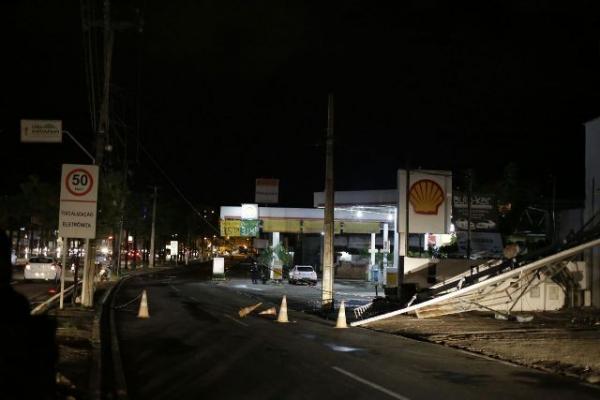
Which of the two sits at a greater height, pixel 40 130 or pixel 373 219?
pixel 40 130

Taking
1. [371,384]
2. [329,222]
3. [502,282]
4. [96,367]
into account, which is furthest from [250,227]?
[371,384]

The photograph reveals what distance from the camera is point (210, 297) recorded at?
32031 millimetres

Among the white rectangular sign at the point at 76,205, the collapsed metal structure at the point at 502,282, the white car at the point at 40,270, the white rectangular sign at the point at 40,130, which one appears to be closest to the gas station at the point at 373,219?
the collapsed metal structure at the point at 502,282

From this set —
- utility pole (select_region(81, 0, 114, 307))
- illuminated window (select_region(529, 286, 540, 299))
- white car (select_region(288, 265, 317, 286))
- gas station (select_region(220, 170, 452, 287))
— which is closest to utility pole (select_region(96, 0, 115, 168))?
utility pole (select_region(81, 0, 114, 307))

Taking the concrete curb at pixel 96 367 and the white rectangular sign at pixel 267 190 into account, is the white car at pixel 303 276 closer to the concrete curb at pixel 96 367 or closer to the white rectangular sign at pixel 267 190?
the white rectangular sign at pixel 267 190

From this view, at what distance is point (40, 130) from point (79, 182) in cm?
176

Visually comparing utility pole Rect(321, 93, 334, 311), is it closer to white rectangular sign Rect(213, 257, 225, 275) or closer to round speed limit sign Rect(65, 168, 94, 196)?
round speed limit sign Rect(65, 168, 94, 196)

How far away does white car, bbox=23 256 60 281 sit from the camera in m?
38.1

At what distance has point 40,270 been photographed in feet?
126

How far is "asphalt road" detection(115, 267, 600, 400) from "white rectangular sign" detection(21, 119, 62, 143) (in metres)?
5.52

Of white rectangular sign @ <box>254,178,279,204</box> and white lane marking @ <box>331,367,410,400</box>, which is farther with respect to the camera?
white rectangular sign @ <box>254,178,279,204</box>

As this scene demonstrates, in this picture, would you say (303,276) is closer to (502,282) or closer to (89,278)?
(502,282)

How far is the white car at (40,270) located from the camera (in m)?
38.1

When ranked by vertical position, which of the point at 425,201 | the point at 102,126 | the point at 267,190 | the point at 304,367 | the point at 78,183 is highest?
the point at 267,190
